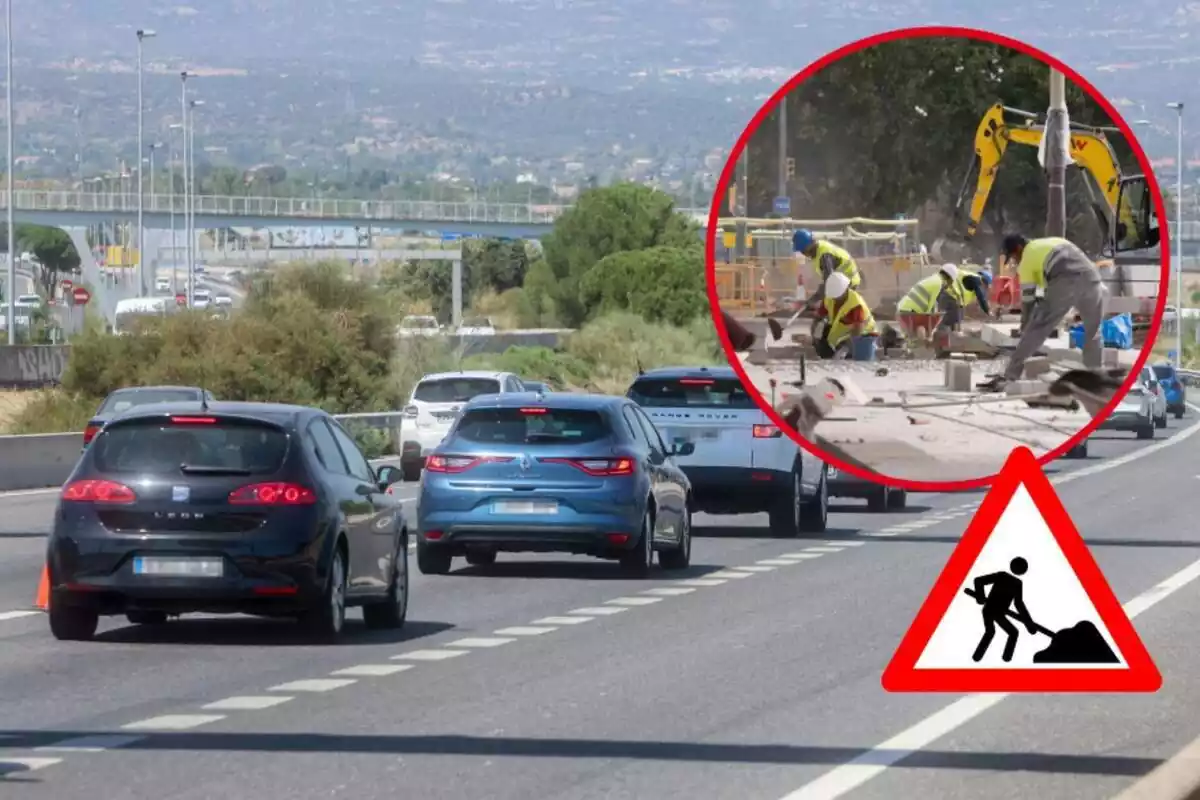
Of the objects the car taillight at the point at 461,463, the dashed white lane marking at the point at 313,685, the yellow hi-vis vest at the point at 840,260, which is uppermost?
the yellow hi-vis vest at the point at 840,260

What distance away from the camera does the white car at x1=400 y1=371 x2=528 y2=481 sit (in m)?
37.6

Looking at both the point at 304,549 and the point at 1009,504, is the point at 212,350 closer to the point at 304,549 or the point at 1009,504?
the point at 304,549

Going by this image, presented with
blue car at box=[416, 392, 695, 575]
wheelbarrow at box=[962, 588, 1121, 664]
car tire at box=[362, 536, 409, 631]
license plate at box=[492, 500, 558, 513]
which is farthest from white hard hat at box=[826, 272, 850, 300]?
license plate at box=[492, 500, 558, 513]

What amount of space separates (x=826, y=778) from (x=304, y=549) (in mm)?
5801

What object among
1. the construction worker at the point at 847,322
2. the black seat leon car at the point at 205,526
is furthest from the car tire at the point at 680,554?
the construction worker at the point at 847,322

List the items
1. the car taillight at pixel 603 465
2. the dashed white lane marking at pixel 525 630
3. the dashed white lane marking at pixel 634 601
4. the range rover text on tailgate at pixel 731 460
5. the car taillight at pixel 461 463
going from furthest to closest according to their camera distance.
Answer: the range rover text on tailgate at pixel 731 460 < the car taillight at pixel 461 463 < the car taillight at pixel 603 465 < the dashed white lane marking at pixel 634 601 < the dashed white lane marking at pixel 525 630

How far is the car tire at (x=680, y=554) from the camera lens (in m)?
21.7

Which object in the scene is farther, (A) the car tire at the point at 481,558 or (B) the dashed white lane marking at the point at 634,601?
(A) the car tire at the point at 481,558

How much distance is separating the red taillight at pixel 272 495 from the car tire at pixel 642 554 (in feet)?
19.3

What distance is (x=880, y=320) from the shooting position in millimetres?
5148

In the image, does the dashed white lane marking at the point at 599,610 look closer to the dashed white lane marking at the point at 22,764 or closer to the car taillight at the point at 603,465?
the car taillight at the point at 603,465

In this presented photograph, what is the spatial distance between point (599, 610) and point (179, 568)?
3.64 meters

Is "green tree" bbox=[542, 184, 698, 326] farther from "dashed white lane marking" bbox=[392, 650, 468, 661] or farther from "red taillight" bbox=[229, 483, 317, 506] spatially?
"dashed white lane marking" bbox=[392, 650, 468, 661]

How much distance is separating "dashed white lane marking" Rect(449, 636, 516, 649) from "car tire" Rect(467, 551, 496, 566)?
6550 mm
